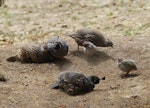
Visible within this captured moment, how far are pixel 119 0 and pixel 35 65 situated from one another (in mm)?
5210

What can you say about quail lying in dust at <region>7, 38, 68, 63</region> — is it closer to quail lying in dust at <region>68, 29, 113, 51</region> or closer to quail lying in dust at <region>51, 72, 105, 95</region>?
quail lying in dust at <region>68, 29, 113, 51</region>

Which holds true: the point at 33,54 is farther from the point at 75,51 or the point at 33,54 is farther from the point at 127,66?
the point at 127,66

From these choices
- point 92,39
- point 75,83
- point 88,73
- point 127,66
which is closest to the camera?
point 75,83

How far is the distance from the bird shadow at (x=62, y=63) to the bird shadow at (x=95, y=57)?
0.92 feet

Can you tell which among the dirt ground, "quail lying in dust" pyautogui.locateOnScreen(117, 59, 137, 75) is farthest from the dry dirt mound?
"quail lying in dust" pyautogui.locateOnScreen(117, 59, 137, 75)

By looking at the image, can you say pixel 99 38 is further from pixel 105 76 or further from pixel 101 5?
pixel 101 5

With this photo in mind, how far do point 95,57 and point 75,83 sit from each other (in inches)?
76.6

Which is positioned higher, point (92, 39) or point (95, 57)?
→ point (92, 39)

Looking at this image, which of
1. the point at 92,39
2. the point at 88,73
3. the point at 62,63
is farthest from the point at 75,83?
the point at 92,39

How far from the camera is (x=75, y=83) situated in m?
6.50

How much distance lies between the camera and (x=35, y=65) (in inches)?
319

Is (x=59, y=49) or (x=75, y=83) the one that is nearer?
(x=75, y=83)

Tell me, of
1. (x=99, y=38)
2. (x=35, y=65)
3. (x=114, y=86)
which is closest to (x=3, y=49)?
(x=35, y=65)

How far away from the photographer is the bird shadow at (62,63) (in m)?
8.04
